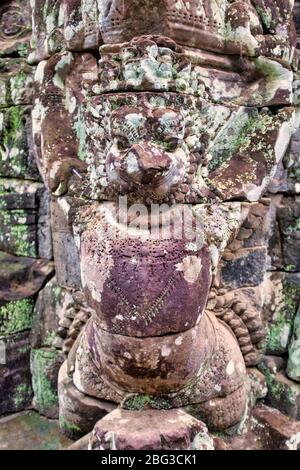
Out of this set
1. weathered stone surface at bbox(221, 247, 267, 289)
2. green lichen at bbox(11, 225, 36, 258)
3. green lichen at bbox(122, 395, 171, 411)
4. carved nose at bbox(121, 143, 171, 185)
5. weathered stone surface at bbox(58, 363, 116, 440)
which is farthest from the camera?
green lichen at bbox(11, 225, 36, 258)

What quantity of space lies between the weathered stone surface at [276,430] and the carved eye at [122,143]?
1.17 metres

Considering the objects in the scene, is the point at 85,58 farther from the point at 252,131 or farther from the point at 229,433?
the point at 229,433

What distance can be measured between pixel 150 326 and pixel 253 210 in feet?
2.52

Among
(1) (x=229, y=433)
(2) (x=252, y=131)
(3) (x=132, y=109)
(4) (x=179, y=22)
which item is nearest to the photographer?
(3) (x=132, y=109)

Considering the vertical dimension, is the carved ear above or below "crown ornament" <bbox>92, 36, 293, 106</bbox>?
below

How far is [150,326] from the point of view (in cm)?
147

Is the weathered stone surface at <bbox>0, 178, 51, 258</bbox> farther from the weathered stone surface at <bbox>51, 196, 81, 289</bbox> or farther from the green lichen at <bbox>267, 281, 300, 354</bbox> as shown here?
the green lichen at <bbox>267, 281, 300, 354</bbox>

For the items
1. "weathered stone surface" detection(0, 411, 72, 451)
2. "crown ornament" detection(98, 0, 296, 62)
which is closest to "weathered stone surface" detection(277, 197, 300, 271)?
"crown ornament" detection(98, 0, 296, 62)

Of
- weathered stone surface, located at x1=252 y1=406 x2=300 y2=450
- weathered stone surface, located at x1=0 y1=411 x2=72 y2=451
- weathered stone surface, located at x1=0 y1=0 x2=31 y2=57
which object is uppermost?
weathered stone surface, located at x1=0 y1=0 x2=31 y2=57

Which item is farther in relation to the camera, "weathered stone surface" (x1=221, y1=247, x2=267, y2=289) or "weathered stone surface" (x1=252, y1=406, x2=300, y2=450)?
"weathered stone surface" (x1=221, y1=247, x2=267, y2=289)

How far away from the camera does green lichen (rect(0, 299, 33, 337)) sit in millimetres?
2260

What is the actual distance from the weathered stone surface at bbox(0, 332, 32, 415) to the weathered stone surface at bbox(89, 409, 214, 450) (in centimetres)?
87

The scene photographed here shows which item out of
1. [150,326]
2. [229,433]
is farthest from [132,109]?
[229,433]

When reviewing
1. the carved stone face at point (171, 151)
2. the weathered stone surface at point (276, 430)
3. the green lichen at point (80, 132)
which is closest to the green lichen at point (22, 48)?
the green lichen at point (80, 132)
